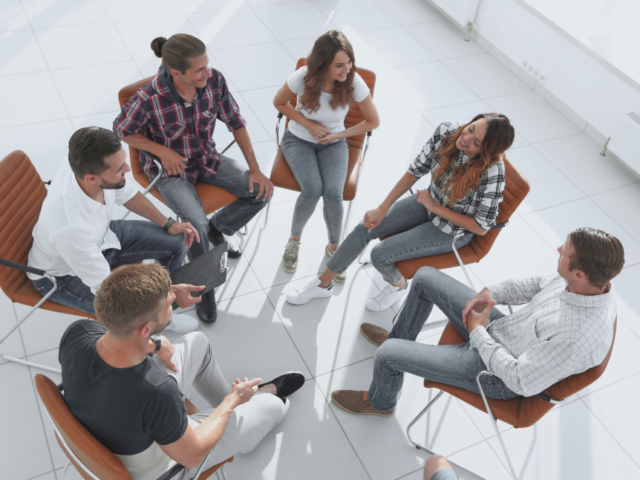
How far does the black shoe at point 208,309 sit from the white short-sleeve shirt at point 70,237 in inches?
26.4

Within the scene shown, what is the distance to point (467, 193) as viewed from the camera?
248 centimetres

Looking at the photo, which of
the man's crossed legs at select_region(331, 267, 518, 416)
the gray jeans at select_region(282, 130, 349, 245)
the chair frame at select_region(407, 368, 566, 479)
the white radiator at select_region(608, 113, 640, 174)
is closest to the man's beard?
the gray jeans at select_region(282, 130, 349, 245)

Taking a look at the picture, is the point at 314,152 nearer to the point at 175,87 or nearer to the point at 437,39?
the point at 175,87

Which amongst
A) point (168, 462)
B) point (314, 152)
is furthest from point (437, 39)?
point (168, 462)

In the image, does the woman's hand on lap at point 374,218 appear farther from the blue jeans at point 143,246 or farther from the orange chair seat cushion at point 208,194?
the blue jeans at point 143,246

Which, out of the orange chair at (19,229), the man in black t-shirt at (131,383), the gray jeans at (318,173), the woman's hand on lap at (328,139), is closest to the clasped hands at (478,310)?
the gray jeans at (318,173)

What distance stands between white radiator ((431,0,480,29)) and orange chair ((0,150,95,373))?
13.7 ft

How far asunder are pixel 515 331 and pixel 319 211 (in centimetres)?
165

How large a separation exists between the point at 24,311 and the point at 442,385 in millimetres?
2126

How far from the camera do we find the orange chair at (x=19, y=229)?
7.01ft

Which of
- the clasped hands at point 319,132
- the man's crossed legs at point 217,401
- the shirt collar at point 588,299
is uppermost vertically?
the shirt collar at point 588,299

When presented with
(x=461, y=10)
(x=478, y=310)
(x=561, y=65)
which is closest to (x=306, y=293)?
(x=478, y=310)

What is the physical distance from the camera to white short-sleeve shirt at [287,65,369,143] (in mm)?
2812

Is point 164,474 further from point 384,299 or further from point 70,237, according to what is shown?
point 384,299
